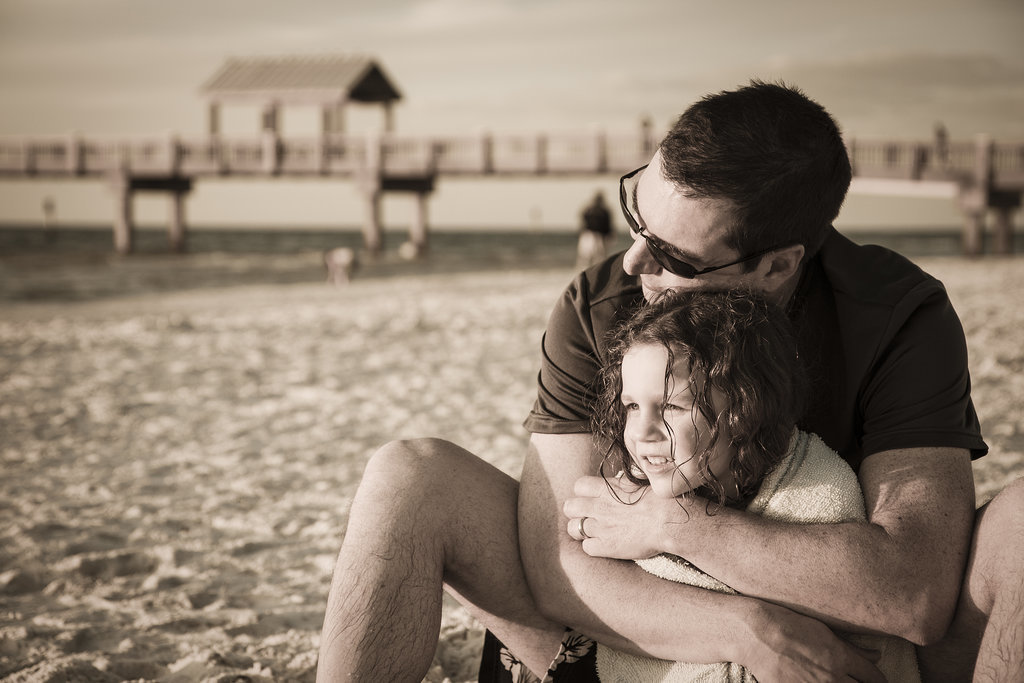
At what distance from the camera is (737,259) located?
195cm

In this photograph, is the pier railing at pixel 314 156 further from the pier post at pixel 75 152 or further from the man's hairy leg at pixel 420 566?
the man's hairy leg at pixel 420 566

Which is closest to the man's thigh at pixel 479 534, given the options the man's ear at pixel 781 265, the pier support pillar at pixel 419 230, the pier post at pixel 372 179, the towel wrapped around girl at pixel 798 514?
the towel wrapped around girl at pixel 798 514

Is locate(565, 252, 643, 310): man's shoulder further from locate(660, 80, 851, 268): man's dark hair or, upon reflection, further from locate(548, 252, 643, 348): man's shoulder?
locate(660, 80, 851, 268): man's dark hair

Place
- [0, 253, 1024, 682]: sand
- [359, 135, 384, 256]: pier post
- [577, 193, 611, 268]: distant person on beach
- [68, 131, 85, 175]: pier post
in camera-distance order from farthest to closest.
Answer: [68, 131, 85, 175]: pier post → [359, 135, 384, 256]: pier post → [577, 193, 611, 268]: distant person on beach → [0, 253, 1024, 682]: sand

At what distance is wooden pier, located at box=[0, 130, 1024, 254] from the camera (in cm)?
1944

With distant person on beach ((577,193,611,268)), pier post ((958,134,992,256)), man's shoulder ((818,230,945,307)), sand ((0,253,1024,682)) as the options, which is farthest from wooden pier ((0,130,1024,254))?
man's shoulder ((818,230,945,307))

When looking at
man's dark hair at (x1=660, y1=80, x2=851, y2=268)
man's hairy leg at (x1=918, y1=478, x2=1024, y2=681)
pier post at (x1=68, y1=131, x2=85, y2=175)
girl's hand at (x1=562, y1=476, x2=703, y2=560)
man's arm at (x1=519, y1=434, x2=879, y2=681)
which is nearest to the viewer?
man's hairy leg at (x1=918, y1=478, x2=1024, y2=681)

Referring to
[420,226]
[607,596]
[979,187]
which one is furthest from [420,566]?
[420,226]

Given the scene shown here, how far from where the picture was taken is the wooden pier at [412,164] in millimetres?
19438

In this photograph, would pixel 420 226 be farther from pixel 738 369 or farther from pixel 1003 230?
pixel 738 369

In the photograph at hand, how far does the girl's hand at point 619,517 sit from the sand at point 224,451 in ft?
2.90

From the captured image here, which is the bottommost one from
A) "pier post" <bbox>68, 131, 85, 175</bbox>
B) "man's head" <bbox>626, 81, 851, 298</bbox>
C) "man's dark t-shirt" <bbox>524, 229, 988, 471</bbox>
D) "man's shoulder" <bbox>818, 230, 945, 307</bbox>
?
"man's dark t-shirt" <bbox>524, 229, 988, 471</bbox>

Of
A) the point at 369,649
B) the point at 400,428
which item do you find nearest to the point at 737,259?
the point at 369,649

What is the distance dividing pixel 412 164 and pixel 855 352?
851 inches
